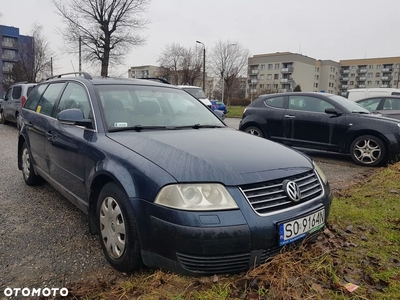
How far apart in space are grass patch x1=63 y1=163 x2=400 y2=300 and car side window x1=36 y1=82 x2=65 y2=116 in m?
2.58

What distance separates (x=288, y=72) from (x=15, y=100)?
280 ft

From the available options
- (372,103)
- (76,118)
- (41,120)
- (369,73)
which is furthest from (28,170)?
(369,73)

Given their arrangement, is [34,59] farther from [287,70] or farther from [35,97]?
[287,70]

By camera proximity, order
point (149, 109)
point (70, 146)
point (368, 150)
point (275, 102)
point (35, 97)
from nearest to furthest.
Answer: point (70, 146) < point (149, 109) < point (35, 97) < point (368, 150) < point (275, 102)

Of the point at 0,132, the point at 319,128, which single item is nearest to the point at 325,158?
the point at 319,128

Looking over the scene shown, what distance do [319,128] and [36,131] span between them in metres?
5.61

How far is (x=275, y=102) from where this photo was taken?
802 cm

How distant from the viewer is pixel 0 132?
1148 centimetres

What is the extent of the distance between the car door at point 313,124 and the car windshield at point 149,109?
4.09m

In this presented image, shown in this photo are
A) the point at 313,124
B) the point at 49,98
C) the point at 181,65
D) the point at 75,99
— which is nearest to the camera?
the point at 75,99

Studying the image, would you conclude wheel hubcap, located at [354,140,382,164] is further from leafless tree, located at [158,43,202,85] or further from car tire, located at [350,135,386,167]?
leafless tree, located at [158,43,202,85]

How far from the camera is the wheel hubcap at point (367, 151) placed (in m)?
6.55

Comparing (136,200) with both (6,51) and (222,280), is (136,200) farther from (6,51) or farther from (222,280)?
(6,51)

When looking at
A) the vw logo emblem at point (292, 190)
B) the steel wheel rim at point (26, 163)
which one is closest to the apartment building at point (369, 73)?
the steel wheel rim at point (26, 163)
